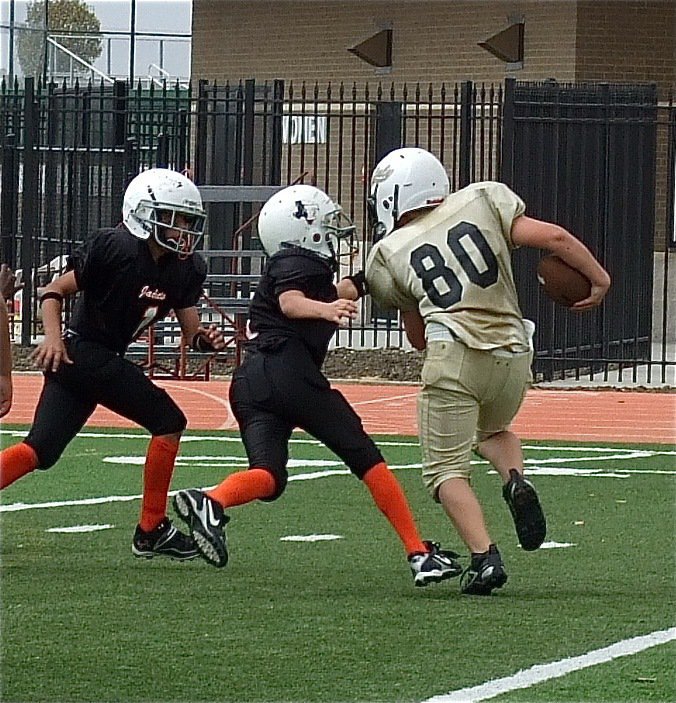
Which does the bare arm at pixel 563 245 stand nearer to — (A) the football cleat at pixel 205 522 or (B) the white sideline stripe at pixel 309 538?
(A) the football cleat at pixel 205 522

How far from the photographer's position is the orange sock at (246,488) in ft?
24.3

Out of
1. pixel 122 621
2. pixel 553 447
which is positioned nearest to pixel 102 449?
pixel 553 447

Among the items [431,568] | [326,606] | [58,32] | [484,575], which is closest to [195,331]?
[431,568]

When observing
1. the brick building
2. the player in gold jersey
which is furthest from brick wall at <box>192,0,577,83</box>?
the player in gold jersey

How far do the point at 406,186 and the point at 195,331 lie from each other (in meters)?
1.35

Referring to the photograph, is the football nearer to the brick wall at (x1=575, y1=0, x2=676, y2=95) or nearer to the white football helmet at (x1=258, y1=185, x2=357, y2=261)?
the white football helmet at (x1=258, y1=185, x2=357, y2=261)

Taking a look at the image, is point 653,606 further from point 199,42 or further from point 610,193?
point 199,42

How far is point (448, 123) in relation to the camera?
23969 millimetres

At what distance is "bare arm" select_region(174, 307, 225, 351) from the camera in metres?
8.26

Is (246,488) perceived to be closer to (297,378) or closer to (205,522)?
(205,522)

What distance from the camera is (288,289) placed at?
7.48 meters

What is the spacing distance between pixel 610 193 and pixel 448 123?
6414mm

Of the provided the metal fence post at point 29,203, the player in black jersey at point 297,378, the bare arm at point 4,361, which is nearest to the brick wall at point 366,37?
the metal fence post at point 29,203

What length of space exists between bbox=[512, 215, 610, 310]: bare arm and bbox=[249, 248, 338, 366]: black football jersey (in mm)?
826
